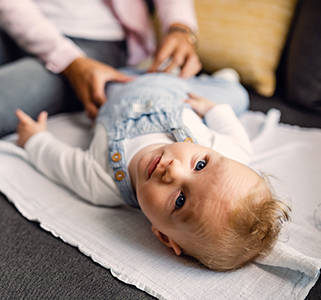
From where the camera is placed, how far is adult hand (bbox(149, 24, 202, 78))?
3.98 ft

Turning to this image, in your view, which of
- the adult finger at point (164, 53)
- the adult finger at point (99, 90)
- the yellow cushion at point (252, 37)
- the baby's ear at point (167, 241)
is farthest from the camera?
the yellow cushion at point (252, 37)

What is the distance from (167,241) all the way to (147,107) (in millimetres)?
427

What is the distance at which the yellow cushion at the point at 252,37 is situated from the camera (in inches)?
51.8

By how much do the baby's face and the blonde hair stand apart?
19mm

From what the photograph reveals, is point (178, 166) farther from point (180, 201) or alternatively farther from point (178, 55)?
point (178, 55)

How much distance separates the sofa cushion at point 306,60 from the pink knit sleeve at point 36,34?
2.93 ft

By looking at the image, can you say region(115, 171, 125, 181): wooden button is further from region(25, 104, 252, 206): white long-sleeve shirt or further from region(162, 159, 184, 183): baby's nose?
region(162, 159, 184, 183): baby's nose

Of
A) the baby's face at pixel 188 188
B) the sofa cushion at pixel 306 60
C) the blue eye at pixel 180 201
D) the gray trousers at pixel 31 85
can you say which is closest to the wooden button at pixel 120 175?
the baby's face at pixel 188 188

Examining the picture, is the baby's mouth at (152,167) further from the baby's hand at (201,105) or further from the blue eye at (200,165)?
the baby's hand at (201,105)

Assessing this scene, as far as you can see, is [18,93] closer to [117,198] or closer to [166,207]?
[117,198]

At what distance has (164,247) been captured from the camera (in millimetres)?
699

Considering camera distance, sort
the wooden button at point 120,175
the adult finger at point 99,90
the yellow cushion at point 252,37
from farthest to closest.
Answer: the yellow cushion at point 252,37, the adult finger at point 99,90, the wooden button at point 120,175

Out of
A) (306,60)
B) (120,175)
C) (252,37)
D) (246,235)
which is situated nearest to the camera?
(246,235)

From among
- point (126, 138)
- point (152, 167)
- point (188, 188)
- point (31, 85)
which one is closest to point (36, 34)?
point (31, 85)
